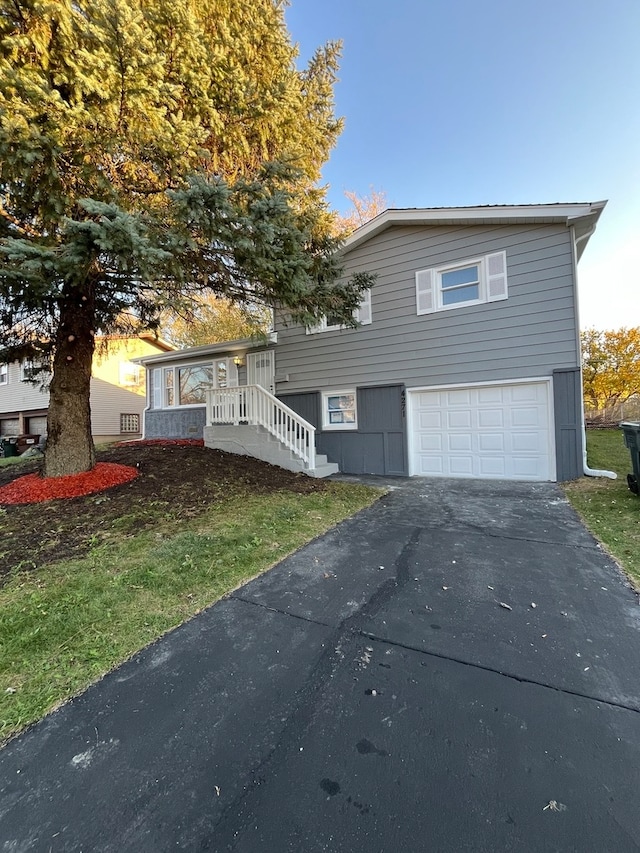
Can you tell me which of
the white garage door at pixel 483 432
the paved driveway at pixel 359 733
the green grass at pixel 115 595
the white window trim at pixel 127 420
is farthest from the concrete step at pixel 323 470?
the white window trim at pixel 127 420

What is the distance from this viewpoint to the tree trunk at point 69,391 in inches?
254

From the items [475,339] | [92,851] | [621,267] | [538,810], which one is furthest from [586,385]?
[92,851]

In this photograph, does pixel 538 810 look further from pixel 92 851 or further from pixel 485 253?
pixel 485 253

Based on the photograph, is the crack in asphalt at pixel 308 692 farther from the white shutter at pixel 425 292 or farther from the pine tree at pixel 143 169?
the white shutter at pixel 425 292

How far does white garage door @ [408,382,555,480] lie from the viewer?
24.0ft

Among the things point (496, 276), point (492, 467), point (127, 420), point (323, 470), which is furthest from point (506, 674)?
point (127, 420)

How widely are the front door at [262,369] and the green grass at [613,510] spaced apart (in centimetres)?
749

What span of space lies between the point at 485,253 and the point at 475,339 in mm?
1817

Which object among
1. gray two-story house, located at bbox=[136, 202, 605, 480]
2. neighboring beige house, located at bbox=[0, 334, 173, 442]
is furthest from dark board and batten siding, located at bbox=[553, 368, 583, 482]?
neighboring beige house, located at bbox=[0, 334, 173, 442]

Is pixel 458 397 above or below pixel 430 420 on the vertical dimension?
above

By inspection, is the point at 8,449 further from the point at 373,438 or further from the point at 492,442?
the point at 492,442

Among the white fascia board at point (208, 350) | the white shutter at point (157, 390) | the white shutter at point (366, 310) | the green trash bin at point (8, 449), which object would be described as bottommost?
the green trash bin at point (8, 449)

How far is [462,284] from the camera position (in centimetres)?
809

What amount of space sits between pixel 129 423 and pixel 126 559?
58.2 feet
